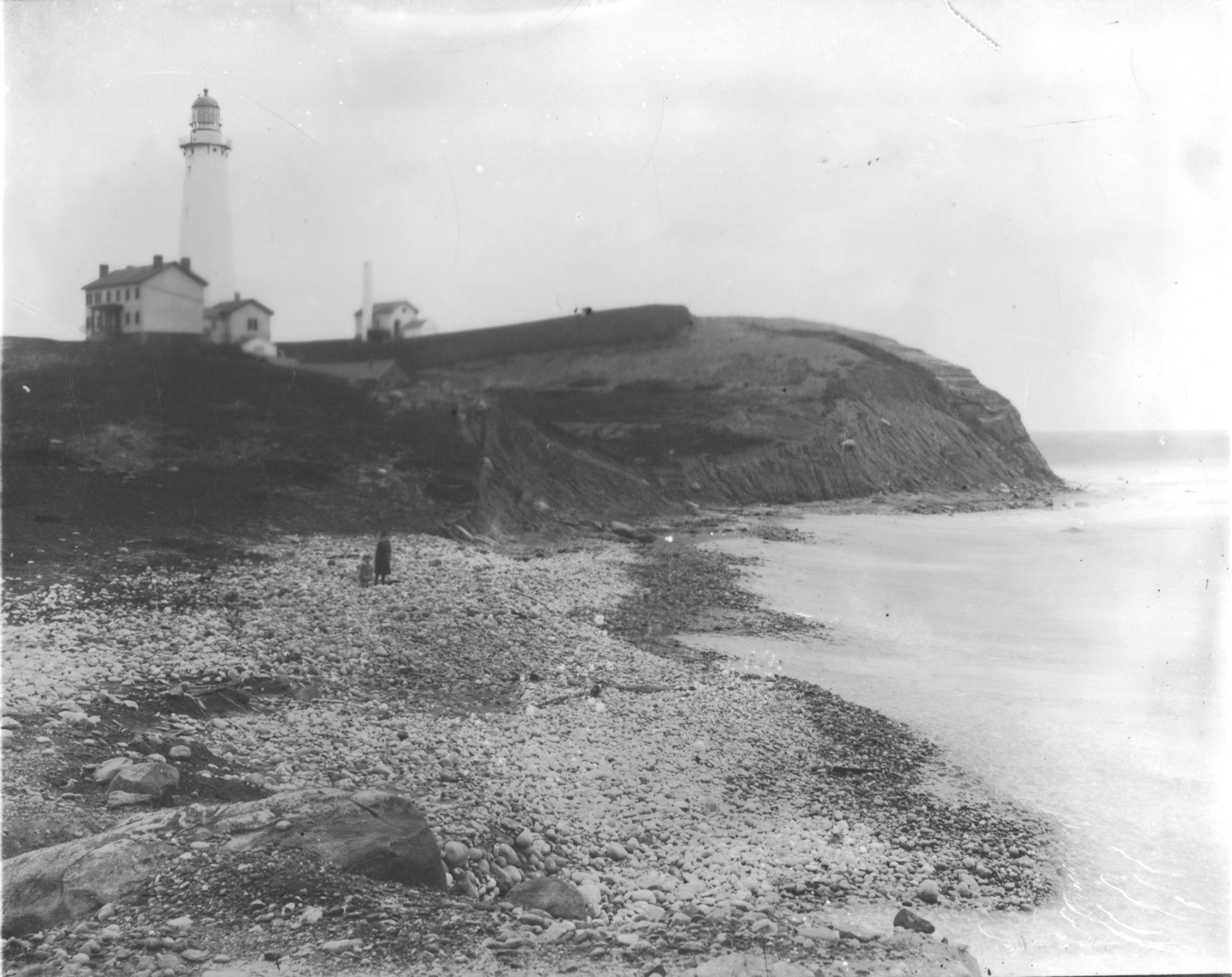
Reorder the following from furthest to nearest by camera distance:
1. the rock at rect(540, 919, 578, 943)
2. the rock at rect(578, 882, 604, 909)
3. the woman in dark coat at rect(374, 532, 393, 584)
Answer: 1. the woman in dark coat at rect(374, 532, 393, 584)
2. the rock at rect(578, 882, 604, 909)
3. the rock at rect(540, 919, 578, 943)

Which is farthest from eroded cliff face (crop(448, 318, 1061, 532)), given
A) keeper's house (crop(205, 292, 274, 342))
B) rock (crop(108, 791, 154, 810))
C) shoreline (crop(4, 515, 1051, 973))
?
rock (crop(108, 791, 154, 810))

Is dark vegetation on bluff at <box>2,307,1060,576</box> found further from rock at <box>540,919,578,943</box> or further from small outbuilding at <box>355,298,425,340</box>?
rock at <box>540,919,578,943</box>

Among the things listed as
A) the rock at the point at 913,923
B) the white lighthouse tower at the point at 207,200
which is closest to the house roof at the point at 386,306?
the white lighthouse tower at the point at 207,200

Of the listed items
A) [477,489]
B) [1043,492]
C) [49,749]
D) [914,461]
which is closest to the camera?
[49,749]

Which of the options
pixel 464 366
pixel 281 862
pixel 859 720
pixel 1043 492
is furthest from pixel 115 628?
pixel 1043 492

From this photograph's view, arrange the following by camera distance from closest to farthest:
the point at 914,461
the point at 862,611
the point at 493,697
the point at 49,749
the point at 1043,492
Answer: the point at 49,749 < the point at 493,697 < the point at 862,611 < the point at 1043,492 < the point at 914,461

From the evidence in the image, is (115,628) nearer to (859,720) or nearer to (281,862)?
(281,862)

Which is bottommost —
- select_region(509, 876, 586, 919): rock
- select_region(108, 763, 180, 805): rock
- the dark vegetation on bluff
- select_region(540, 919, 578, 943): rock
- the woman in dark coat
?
select_region(540, 919, 578, 943): rock
